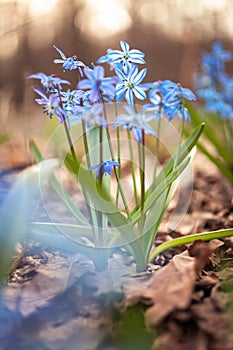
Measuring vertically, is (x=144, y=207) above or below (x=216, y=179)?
above

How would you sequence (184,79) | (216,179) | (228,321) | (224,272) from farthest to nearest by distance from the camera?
(184,79)
(216,179)
(224,272)
(228,321)

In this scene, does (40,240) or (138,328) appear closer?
(138,328)

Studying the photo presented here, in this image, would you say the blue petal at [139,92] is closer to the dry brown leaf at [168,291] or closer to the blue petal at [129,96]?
the blue petal at [129,96]

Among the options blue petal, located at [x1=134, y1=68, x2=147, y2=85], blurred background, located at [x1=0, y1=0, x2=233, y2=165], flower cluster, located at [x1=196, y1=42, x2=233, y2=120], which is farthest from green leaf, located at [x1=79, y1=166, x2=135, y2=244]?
blurred background, located at [x1=0, y1=0, x2=233, y2=165]

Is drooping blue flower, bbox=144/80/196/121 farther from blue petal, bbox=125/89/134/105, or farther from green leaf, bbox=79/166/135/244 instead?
green leaf, bbox=79/166/135/244

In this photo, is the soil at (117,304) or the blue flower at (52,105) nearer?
the soil at (117,304)

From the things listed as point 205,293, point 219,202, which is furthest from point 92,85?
point 219,202

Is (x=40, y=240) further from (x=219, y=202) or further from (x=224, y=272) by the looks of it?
(x=219, y=202)

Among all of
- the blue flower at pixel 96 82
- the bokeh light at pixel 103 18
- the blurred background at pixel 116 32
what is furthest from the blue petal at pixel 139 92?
the bokeh light at pixel 103 18
